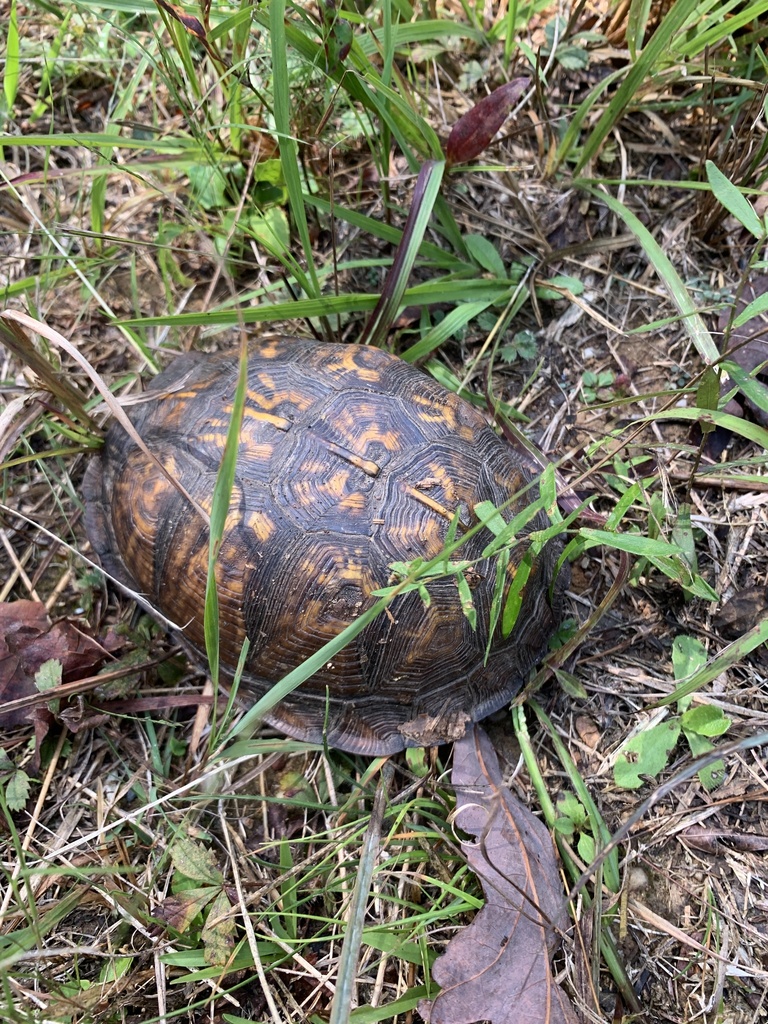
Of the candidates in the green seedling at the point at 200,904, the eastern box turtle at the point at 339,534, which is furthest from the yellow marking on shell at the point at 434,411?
the green seedling at the point at 200,904

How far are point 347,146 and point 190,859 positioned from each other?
2310 mm

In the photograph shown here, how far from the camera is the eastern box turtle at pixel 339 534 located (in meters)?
1.71

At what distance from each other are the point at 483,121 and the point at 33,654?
2088mm

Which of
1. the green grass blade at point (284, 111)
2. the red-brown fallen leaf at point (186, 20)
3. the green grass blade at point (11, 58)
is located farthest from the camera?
the green grass blade at point (11, 58)

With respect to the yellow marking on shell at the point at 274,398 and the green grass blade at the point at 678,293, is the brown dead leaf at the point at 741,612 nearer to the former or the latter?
the green grass blade at the point at 678,293

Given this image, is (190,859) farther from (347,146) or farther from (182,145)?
(347,146)

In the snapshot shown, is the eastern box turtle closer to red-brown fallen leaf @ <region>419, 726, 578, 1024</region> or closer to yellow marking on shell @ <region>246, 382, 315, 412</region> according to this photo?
yellow marking on shell @ <region>246, 382, 315, 412</region>

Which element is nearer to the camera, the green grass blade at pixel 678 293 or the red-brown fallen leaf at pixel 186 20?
the red-brown fallen leaf at pixel 186 20

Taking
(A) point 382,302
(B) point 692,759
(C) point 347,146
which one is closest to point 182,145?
(C) point 347,146

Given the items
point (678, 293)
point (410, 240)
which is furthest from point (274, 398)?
point (678, 293)

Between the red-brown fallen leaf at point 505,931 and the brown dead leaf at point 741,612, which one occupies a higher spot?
the brown dead leaf at point 741,612

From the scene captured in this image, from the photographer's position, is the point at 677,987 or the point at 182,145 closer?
the point at 677,987

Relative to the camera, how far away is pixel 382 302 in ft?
7.06

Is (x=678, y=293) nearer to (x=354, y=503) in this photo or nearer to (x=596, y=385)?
(x=596, y=385)
